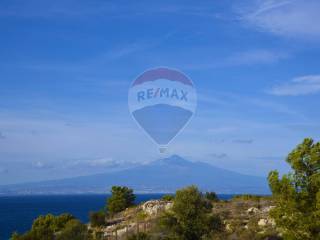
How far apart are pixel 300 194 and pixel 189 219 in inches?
479

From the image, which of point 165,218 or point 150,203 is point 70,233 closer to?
point 165,218

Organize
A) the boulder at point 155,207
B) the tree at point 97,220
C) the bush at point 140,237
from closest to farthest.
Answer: the bush at point 140,237
the boulder at point 155,207
the tree at point 97,220

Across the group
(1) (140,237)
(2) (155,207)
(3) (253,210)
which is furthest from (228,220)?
(2) (155,207)

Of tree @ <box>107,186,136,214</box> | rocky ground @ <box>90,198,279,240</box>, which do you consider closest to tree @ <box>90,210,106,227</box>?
rocky ground @ <box>90,198,279,240</box>

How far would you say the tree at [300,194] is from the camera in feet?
112

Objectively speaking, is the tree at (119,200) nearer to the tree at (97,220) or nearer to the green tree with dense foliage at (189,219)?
the tree at (97,220)

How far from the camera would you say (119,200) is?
78.3 metres

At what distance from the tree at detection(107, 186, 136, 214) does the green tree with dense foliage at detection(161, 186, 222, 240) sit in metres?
33.6

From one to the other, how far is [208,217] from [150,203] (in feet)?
85.5

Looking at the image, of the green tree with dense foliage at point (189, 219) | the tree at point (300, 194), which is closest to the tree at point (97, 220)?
the green tree with dense foliage at point (189, 219)

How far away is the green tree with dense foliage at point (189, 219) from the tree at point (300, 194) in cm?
968

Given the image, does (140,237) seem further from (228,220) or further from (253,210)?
(253,210)

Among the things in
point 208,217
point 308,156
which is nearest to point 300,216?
point 308,156

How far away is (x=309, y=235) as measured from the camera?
3425 cm
